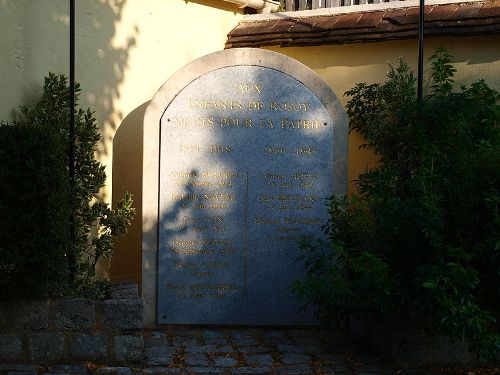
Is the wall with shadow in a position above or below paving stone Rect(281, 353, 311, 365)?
above

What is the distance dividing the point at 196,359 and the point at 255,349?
0.55m

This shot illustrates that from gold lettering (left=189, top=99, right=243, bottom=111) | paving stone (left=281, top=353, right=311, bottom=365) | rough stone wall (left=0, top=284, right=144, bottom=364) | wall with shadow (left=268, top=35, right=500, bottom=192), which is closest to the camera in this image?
rough stone wall (left=0, top=284, right=144, bottom=364)

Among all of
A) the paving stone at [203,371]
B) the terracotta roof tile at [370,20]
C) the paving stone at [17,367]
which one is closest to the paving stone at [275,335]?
the paving stone at [203,371]

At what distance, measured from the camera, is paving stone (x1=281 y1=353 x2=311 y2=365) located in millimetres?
6109

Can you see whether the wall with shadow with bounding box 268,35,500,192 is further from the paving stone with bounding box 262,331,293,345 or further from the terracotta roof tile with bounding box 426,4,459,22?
the paving stone with bounding box 262,331,293,345

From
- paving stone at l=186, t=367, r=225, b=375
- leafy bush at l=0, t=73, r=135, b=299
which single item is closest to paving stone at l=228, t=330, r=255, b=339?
paving stone at l=186, t=367, r=225, b=375

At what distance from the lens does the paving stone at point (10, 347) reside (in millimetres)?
5844

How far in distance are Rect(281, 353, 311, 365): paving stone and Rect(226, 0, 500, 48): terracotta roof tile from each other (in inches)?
148

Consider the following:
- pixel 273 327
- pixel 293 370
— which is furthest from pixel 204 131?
pixel 293 370

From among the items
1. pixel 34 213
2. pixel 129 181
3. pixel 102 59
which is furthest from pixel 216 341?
pixel 102 59

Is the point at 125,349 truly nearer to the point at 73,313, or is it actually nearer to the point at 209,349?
the point at 73,313

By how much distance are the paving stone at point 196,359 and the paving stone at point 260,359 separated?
309 mm

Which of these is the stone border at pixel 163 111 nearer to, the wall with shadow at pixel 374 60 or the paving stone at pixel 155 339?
the paving stone at pixel 155 339

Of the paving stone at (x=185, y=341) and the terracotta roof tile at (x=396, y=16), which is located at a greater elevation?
the terracotta roof tile at (x=396, y=16)
